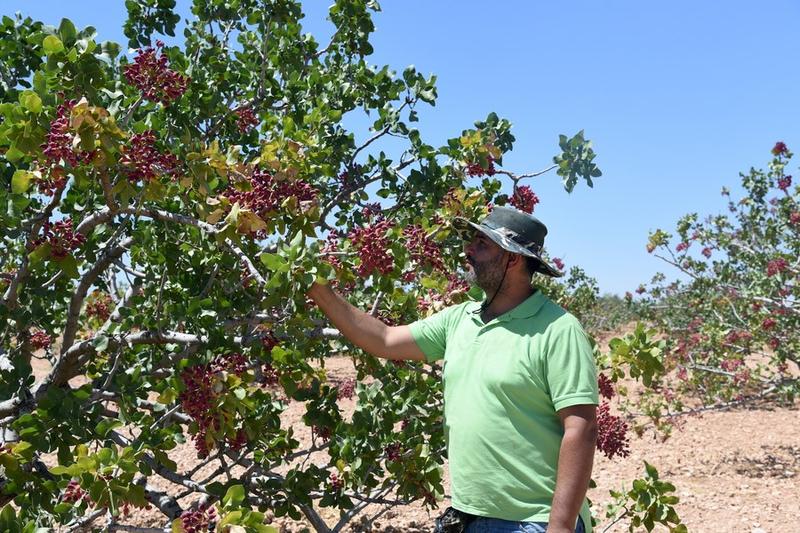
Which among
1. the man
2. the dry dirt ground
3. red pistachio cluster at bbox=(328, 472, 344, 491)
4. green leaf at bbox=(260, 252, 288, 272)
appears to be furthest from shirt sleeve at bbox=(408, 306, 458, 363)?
the dry dirt ground

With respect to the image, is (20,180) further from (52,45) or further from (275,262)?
(275,262)

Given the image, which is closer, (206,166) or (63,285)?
(206,166)

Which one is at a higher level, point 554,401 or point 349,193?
point 349,193

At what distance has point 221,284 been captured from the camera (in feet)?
10.4

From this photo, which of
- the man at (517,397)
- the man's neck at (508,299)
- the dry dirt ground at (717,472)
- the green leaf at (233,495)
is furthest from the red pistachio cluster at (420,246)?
the dry dirt ground at (717,472)

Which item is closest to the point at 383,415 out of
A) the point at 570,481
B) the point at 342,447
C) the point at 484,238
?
the point at 342,447

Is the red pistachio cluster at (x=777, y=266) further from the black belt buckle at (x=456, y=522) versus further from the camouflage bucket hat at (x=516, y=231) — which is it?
the black belt buckle at (x=456, y=522)

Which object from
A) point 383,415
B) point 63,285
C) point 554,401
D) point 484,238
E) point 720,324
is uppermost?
point 720,324

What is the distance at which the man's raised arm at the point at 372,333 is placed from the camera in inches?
105

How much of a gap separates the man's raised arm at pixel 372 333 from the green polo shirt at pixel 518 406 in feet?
1.33

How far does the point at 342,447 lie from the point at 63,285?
1691 millimetres

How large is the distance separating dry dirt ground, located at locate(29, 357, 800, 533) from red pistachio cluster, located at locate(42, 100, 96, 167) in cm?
378

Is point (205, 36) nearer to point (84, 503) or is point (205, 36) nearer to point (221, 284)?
point (221, 284)

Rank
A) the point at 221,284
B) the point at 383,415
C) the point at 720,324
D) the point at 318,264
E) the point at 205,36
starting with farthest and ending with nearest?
the point at 720,324 → the point at 205,36 → the point at 383,415 → the point at 221,284 → the point at 318,264
